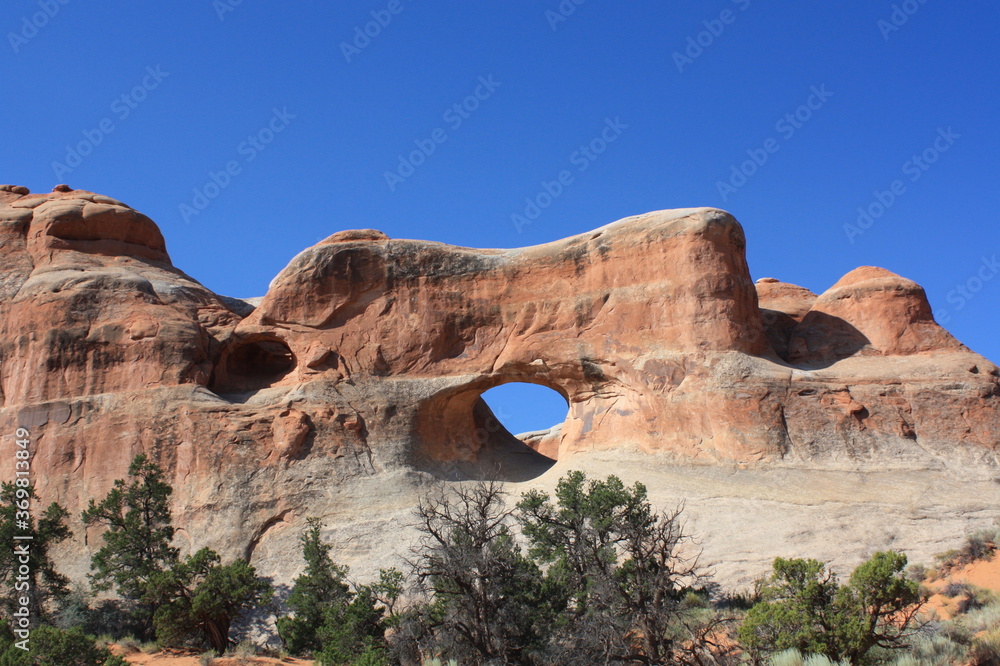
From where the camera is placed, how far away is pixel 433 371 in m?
25.8

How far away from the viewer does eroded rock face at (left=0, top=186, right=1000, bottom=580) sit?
2272 centimetres

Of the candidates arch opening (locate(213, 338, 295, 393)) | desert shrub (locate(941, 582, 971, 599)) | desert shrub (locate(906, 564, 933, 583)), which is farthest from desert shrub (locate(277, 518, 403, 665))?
desert shrub (locate(941, 582, 971, 599))

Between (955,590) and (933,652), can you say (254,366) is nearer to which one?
(955,590)

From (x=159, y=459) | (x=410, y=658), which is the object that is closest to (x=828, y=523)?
(x=410, y=658)

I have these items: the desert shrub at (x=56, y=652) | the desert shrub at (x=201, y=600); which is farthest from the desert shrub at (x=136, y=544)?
the desert shrub at (x=56, y=652)

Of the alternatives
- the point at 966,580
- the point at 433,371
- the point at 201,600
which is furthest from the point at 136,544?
the point at 966,580

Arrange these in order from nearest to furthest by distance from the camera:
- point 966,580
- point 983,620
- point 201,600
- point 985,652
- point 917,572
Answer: point 985,652, point 983,620, point 966,580, point 917,572, point 201,600

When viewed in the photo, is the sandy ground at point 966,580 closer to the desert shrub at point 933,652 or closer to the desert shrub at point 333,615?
the desert shrub at point 933,652

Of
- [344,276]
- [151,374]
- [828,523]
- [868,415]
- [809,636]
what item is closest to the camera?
[809,636]

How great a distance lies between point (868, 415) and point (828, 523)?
4280mm

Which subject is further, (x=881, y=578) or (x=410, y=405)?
(x=410, y=405)

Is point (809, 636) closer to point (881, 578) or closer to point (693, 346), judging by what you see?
point (881, 578)

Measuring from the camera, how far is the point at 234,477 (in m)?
23.5

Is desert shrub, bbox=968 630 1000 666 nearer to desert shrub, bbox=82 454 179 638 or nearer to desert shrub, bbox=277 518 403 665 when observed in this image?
desert shrub, bbox=277 518 403 665
